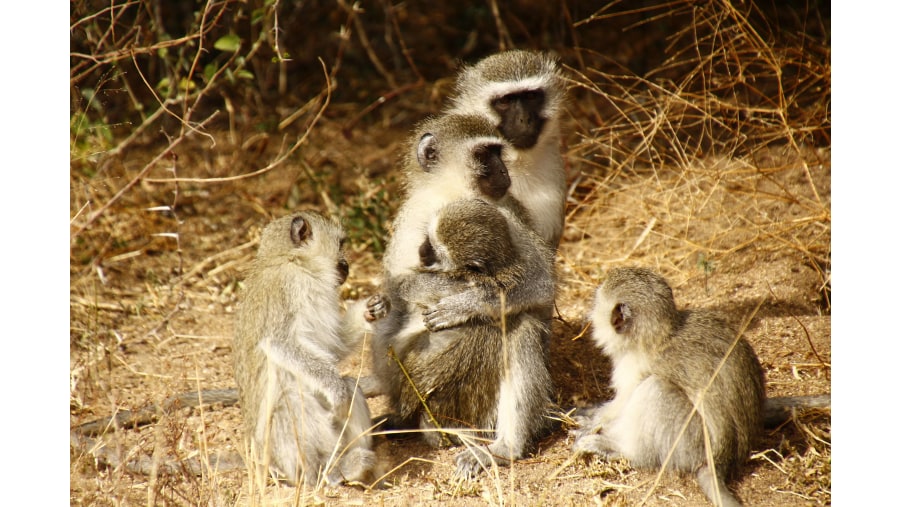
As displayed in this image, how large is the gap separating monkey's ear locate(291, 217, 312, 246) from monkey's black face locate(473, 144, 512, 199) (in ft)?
2.95

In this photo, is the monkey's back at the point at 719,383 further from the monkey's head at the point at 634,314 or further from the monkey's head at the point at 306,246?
the monkey's head at the point at 306,246

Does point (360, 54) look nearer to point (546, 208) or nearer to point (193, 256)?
point (193, 256)

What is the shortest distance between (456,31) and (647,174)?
3.25 m

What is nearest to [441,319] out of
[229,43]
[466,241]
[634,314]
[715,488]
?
[466,241]

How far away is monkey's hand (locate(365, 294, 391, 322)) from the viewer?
4.20 m

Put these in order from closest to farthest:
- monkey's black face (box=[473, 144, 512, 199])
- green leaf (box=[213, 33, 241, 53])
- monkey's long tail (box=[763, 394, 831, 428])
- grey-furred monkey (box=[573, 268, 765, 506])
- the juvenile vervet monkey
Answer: grey-furred monkey (box=[573, 268, 765, 506])
monkey's long tail (box=[763, 394, 831, 428])
monkey's black face (box=[473, 144, 512, 199])
the juvenile vervet monkey
green leaf (box=[213, 33, 241, 53])

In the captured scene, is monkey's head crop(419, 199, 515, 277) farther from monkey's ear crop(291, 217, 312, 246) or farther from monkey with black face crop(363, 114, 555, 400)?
monkey's ear crop(291, 217, 312, 246)

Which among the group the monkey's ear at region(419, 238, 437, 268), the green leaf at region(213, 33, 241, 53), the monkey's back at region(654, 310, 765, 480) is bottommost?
the monkey's back at region(654, 310, 765, 480)

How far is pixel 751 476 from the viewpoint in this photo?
3.88m

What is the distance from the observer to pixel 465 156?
446 cm

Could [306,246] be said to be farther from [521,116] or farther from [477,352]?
[521,116]

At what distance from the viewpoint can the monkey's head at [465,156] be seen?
14.5 ft

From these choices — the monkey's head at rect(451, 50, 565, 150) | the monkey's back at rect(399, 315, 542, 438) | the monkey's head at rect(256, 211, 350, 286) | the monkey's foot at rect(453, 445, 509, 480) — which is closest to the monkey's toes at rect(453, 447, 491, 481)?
the monkey's foot at rect(453, 445, 509, 480)

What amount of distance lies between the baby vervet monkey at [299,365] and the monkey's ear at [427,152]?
72cm
